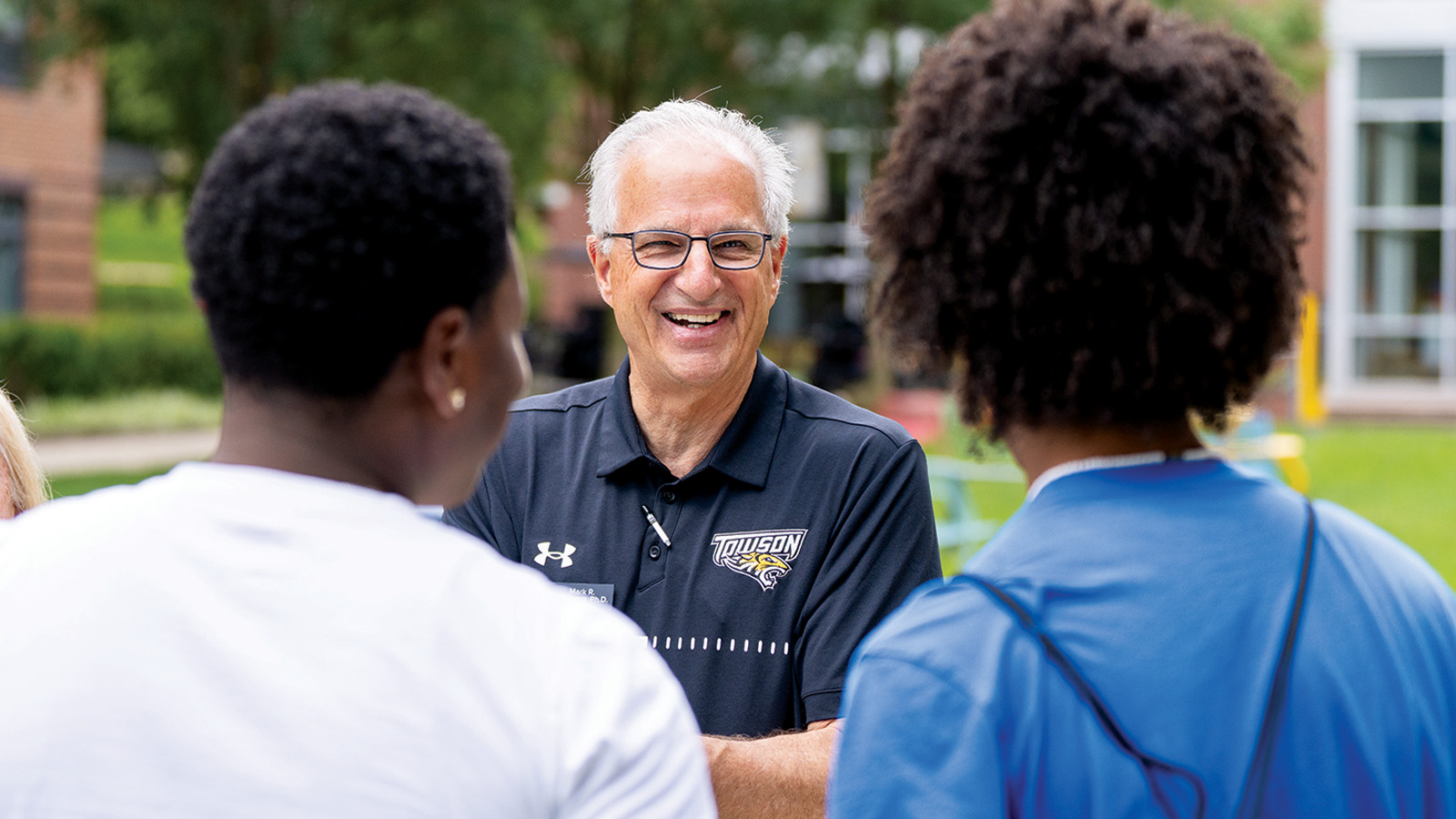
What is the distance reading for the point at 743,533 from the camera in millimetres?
2424

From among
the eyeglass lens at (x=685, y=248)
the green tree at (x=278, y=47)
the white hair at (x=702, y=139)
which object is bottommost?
the eyeglass lens at (x=685, y=248)

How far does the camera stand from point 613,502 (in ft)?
8.29

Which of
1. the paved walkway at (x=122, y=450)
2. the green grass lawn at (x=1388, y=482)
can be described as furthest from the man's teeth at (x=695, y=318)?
the paved walkway at (x=122, y=450)

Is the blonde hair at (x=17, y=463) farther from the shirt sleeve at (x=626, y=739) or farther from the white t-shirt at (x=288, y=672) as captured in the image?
the shirt sleeve at (x=626, y=739)

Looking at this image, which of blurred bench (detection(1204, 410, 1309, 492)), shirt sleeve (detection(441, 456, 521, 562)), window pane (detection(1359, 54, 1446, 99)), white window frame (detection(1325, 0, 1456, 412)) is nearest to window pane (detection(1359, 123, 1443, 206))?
white window frame (detection(1325, 0, 1456, 412))

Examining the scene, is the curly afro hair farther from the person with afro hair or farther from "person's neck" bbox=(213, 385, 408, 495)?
"person's neck" bbox=(213, 385, 408, 495)

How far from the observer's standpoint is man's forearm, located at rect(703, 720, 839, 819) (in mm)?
2021

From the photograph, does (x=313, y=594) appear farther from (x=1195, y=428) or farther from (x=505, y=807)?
(x=1195, y=428)

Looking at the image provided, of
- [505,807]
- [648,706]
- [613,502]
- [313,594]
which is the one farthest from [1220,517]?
[613,502]

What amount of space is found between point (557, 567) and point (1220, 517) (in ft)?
4.72

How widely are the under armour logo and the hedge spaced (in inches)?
541

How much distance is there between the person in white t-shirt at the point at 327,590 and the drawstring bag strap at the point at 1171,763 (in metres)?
0.34

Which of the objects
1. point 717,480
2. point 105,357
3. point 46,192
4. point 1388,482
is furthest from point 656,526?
point 46,192

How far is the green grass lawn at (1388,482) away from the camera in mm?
10971
